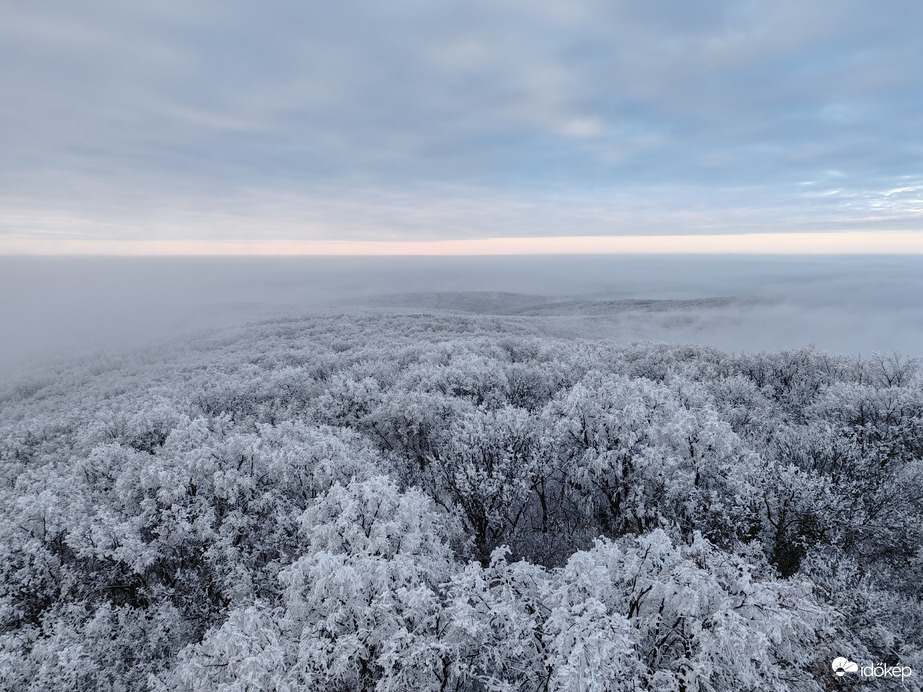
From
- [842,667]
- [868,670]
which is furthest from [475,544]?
[868,670]

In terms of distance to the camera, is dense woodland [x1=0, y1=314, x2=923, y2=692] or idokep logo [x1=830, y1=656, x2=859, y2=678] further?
idokep logo [x1=830, y1=656, x2=859, y2=678]

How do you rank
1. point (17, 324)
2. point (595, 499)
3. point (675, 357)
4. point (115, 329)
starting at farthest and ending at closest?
point (17, 324) < point (115, 329) < point (675, 357) < point (595, 499)

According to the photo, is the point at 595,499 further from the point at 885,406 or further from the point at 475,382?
the point at 885,406

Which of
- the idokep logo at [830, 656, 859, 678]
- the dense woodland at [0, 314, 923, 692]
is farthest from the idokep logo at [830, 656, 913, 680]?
the dense woodland at [0, 314, 923, 692]

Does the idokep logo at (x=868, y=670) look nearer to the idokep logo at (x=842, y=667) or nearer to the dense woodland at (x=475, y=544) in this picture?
the idokep logo at (x=842, y=667)

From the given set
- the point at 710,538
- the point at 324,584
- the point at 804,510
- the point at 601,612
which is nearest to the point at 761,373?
the point at 804,510

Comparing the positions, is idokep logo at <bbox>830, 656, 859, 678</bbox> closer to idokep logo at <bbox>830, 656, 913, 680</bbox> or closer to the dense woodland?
idokep logo at <bbox>830, 656, 913, 680</bbox>
